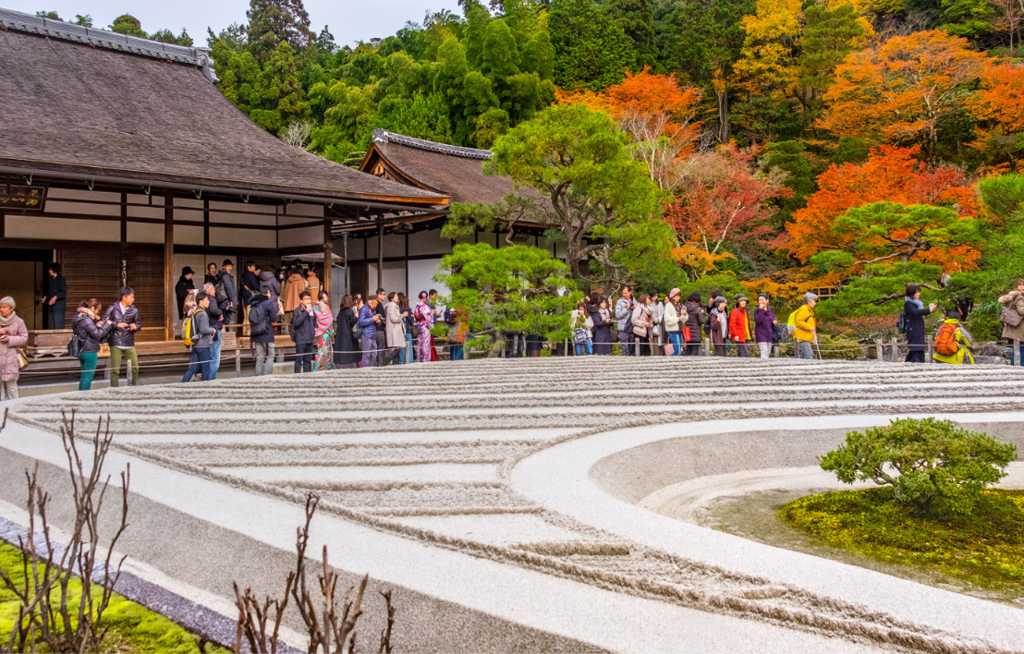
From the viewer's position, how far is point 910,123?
22.7m

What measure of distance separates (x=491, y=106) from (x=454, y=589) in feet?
84.1

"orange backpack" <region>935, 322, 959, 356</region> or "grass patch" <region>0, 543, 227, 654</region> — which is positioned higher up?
"orange backpack" <region>935, 322, 959, 356</region>

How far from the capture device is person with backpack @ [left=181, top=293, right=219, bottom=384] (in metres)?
9.16

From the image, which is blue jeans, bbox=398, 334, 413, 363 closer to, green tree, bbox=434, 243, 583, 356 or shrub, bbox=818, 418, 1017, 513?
green tree, bbox=434, 243, 583, 356

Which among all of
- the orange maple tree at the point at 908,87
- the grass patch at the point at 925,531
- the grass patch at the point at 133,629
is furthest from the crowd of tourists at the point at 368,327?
the orange maple tree at the point at 908,87

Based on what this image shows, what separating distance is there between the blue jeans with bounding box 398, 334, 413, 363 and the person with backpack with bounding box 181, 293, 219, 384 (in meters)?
3.05

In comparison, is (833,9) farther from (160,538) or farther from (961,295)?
(160,538)

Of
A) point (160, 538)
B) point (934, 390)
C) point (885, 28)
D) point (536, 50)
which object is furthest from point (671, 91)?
point (160, 538)

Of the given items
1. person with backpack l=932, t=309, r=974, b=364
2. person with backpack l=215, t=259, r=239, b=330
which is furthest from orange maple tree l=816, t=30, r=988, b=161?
person with backpack l=215, t=259, r=239, b=330

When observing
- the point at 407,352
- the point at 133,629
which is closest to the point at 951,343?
the point at 407,352

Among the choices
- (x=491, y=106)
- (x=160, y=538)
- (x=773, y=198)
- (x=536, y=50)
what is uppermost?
(x=536, y=50)

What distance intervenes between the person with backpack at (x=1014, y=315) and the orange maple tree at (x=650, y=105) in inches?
570

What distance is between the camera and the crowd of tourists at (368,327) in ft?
29.4

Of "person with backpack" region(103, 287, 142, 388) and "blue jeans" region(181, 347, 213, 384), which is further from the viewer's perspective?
"blue jeans" region(181, 347, 213, 384)
